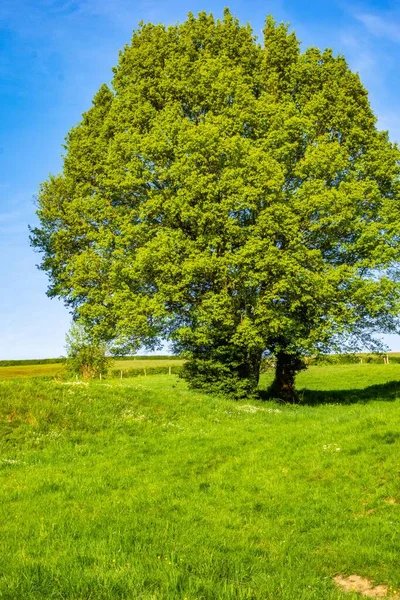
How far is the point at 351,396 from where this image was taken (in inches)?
1500

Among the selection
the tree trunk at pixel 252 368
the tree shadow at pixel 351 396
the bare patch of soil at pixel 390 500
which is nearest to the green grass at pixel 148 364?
the tree shadow at pixel 351 396

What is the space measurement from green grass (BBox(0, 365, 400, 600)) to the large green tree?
26.7ft

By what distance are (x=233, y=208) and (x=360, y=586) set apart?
941 inches

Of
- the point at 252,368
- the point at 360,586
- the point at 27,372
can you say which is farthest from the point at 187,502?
the point at 27,372

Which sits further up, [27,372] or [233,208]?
[233,208]

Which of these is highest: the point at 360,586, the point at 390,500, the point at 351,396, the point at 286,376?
the point at 286,376

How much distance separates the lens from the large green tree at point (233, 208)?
2988cm

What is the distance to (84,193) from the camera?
36.9m

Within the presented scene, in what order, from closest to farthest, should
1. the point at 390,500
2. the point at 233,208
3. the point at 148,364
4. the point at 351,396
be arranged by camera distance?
the point at 390,500, the point at 233,208, the point at 351,396, the point at 148,364

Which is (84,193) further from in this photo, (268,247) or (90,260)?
(268,247)

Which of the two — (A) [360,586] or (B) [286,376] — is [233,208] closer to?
(B) [286,376]

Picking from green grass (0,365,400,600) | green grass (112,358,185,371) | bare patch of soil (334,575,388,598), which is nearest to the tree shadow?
green grass (0,365,400,600)

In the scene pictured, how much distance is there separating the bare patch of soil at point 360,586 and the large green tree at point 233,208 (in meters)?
19.7

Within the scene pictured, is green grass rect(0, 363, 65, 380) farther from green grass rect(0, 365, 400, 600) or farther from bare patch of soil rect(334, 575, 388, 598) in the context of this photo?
bare patch of soil rect(334, 575, 388, 598)
